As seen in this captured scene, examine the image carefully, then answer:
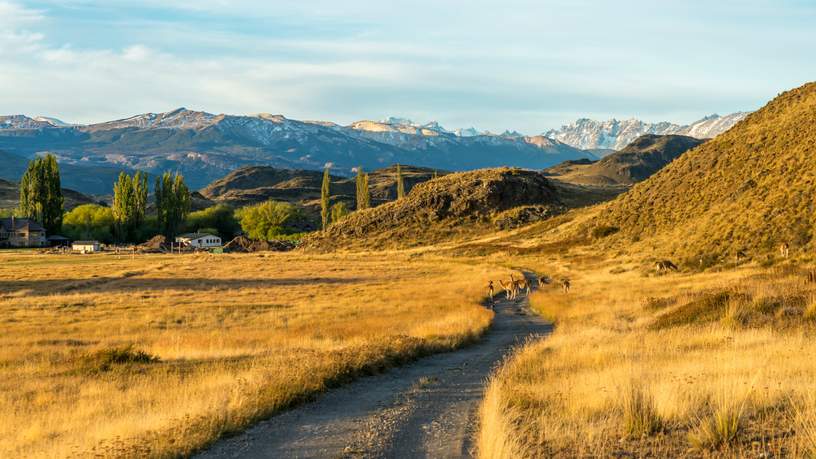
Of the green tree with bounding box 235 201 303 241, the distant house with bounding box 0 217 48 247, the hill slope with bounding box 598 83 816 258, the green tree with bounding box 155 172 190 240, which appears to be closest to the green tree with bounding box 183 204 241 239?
the green tree with bounding box 235 201 303 241

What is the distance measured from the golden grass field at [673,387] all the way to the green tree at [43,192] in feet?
422

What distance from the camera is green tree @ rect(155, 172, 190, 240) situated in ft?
450

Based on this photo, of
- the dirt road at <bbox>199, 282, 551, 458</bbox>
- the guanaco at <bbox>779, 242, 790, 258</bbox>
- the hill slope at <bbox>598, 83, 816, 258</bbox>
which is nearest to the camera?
the dirt road at <bbox>199, 282, 551, 458</bbox>

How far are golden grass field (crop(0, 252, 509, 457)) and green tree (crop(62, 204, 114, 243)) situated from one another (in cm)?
8993

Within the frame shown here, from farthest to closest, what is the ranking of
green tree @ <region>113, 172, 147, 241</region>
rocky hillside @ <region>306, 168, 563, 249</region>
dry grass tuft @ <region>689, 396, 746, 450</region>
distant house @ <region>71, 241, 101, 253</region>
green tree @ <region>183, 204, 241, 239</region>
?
green tree @ <region>183, 204, 241, 239</region> → green tree @ <region>113, 172, 147, 241</region> → rocky hillside @ <region>306, 168, 563, 249</region> → distant house @ <region>71, 241, 101, 253</region> → dry grass tuft @ <region>689, 396, 746, 450</region>

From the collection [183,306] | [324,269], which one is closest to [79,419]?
[183,306]

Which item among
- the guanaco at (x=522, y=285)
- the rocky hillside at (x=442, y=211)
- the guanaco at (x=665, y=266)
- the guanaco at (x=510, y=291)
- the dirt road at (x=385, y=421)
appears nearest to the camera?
the dirt road at (x=385, y=421)

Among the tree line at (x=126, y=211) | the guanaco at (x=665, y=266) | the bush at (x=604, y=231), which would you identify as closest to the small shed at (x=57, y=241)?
the tree line at (x=126, y=211)

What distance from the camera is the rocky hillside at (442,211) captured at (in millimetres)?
132250

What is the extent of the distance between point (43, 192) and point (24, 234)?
1414 centimetres

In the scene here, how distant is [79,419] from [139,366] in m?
7.20

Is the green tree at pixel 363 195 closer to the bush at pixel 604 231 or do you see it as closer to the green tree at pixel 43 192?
the green tree at pixel 43 192

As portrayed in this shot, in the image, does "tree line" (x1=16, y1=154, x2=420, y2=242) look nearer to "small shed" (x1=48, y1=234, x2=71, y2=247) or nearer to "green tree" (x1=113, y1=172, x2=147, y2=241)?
"green tree" (x1=113, y1=172, x2=147, y2=241)

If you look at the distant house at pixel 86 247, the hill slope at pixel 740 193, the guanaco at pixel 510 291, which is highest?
the hill slope at pixel 740 193
